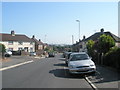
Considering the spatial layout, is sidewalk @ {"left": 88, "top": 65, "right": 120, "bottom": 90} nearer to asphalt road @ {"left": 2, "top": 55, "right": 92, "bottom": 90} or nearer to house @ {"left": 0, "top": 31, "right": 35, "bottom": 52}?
asphalt road @ {"left": 2, "top": 55, "right": 92, "bottom": 90}

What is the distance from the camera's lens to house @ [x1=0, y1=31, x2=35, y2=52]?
3167 inches

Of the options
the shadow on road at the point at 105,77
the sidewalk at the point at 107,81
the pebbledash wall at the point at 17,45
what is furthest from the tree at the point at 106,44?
the pebbledash wall at the point at 17,45

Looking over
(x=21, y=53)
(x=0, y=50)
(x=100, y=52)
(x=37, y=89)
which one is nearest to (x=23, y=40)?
(x=21, y=53)

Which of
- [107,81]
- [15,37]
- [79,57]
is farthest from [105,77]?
[15,37]

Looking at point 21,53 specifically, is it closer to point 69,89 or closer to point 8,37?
point 8,37

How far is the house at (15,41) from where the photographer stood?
264ft

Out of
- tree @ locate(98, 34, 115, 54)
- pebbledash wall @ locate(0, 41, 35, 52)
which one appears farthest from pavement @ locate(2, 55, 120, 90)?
pebbledash wall @ locate(0, 41, 35, 52)

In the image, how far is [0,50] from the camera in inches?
1508

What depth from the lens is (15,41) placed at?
82250 mm

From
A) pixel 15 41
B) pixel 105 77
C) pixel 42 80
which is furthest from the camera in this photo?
pixel 15 41

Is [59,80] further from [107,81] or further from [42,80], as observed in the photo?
[107,81]

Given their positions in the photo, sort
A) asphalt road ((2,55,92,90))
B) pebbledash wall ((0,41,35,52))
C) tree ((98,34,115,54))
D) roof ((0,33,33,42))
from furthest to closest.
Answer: roof ((0,33,33,42))
pebbledash wall ((0,41,35,52))
tree ((98,34,115,54))
asphalt road ((2,55,92,90))

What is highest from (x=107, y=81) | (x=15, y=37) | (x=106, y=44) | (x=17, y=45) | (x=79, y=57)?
(x=15, y=37)

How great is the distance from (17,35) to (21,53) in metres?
20.8
